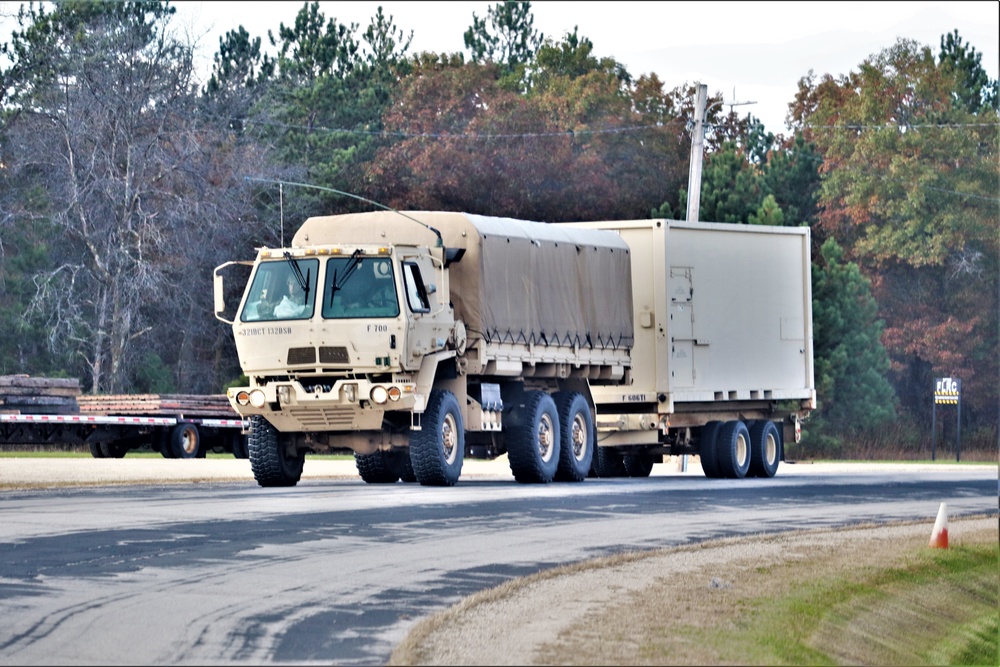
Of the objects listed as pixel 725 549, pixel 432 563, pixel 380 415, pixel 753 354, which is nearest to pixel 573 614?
pixel 432 563

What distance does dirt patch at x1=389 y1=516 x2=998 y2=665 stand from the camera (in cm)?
987

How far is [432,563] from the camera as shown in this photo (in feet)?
48.5

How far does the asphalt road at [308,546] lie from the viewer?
421 inches

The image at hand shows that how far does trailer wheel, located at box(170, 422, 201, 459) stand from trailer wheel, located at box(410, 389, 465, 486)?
1698 centimetres

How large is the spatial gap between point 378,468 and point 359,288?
4.65 m

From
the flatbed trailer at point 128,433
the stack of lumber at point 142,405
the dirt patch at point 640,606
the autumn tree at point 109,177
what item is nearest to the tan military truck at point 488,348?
the dirt patch at point 640,606

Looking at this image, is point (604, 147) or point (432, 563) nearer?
point (432, 563)

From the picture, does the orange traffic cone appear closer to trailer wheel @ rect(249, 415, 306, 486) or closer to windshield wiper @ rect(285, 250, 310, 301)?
windshield wiper @ rect(285, 250, 310, 301)

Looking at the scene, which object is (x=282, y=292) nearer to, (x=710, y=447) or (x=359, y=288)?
(x=359, y=288)

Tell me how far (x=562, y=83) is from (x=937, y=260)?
14929mm

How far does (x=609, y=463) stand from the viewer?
3166cm

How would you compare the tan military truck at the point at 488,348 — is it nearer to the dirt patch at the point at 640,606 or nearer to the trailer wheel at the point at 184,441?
the dirt patch at the point at 640,606

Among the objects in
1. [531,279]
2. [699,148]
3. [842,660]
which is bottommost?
[842,660]

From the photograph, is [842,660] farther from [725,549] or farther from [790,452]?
[790,452]
